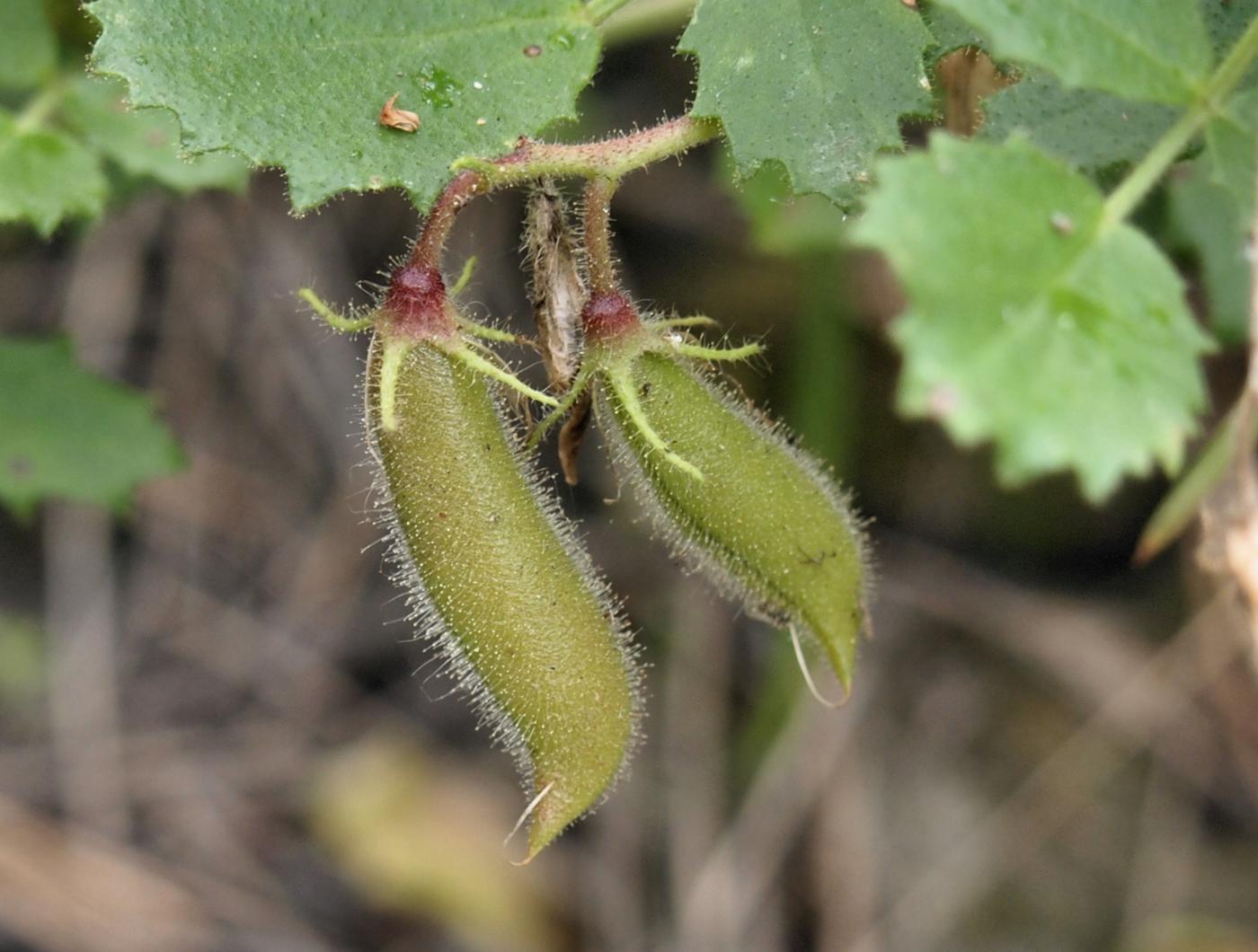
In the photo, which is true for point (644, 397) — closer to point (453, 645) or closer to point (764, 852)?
point (453, 645)

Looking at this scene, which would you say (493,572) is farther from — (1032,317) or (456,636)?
(1032,317)

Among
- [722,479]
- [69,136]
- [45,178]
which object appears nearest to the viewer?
[722,479]

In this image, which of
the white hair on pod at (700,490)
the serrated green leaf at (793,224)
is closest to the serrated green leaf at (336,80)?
the white hair on pod at (700,490)

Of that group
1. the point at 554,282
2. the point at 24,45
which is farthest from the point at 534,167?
the point at 24,45

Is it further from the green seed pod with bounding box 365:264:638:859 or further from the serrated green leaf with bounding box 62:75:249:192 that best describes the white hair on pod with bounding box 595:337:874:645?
the serrated green leaf with bounding box 62:75:249:192

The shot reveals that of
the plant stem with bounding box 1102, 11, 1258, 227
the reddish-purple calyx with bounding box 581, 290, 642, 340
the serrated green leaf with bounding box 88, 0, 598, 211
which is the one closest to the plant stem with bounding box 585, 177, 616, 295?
the reddish-purple calyx with bounding box 581, 290, 642, 340

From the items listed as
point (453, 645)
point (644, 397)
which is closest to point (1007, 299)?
point (644, 397)

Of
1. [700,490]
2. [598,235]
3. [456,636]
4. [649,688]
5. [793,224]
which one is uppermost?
[598,235]
